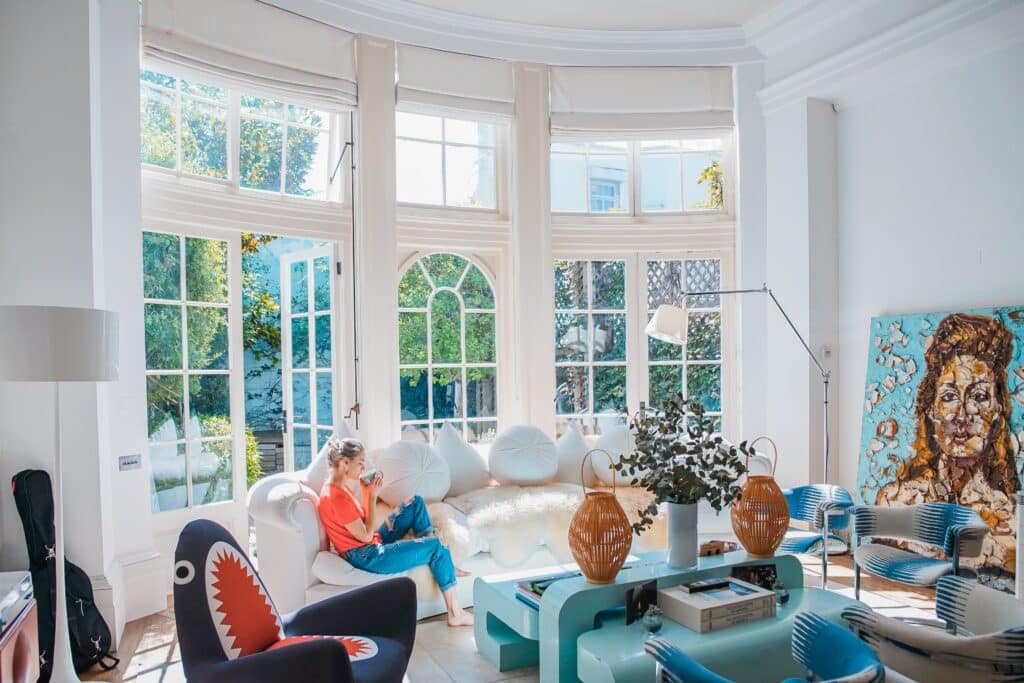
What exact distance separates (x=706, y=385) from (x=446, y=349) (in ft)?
7.36

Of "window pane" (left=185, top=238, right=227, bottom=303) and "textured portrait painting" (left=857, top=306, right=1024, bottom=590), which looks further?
"window pane" (left=185, top=238, right=227, bottom=303)

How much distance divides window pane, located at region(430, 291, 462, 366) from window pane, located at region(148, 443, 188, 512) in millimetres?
1952

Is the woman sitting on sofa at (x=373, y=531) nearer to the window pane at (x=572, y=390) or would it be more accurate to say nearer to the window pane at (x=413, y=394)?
the window pane at (x=413, y=394)

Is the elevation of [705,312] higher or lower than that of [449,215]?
lower

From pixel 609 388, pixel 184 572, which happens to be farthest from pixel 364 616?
pixel 609 388

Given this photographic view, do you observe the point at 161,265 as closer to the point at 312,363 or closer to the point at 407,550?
the point at 312,363

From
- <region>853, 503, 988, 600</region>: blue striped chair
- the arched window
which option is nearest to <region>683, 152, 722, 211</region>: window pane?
the arched window

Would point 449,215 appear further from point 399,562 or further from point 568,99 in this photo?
point 399,562

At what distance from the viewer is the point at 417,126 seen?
5.72 meters

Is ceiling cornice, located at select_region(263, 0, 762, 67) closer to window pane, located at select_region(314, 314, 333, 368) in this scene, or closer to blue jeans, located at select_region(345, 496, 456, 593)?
window pane, located at select_region(314, 314, 333, 368)

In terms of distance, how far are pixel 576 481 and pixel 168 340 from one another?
9.31 ft

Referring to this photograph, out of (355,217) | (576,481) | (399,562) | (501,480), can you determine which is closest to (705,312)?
(576,481)

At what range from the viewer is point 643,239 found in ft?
20.1

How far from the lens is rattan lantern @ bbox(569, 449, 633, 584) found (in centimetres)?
284
